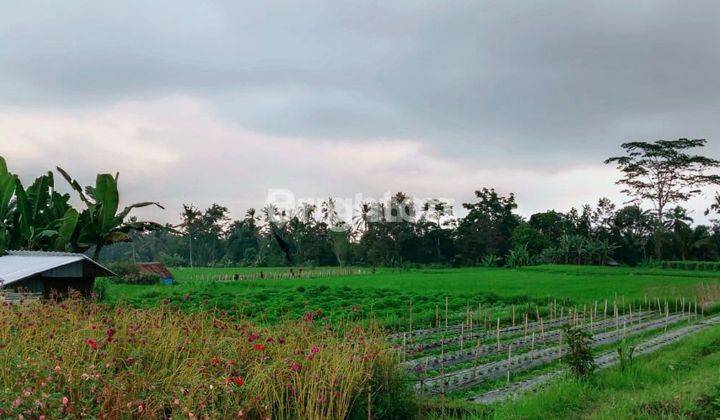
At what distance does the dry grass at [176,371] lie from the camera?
4906mm

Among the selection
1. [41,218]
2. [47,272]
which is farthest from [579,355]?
[41,218]

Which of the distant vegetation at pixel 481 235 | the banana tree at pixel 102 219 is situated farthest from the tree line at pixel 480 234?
the banana tree at pixel 102 219

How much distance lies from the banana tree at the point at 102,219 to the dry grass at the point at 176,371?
34.5 ft

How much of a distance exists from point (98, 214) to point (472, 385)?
1388 cm

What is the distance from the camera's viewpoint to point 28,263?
47.5 feet

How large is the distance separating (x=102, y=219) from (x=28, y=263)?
420 centimetres

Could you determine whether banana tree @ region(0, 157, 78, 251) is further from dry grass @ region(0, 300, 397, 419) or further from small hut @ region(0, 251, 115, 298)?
dry grass @ region(0, 300, 397, 419)

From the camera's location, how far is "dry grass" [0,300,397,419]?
4906 mm

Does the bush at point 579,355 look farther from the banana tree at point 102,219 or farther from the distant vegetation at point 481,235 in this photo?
the distant vegetation at point 481,235

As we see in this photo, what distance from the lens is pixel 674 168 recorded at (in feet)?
174

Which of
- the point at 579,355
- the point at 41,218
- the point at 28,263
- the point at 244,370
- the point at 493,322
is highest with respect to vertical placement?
the point at 41,218

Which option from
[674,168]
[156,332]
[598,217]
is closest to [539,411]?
[156,332]

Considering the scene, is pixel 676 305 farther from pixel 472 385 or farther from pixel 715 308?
pixel 472 385

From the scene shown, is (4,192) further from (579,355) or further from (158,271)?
(158,271)
